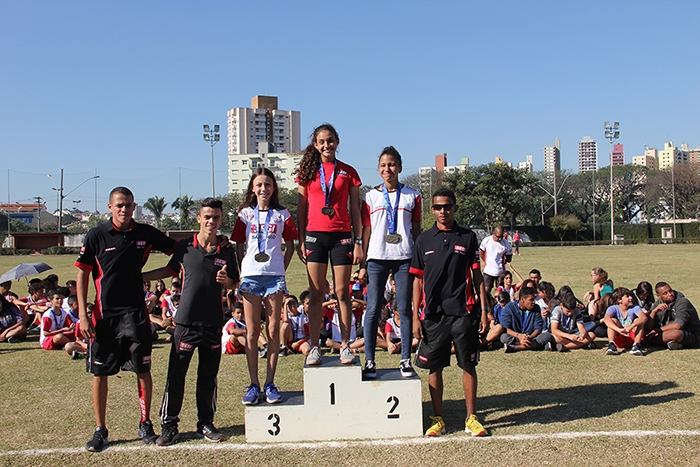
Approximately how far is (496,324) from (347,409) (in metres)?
5.27

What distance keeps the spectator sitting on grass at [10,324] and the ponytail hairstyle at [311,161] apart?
316 inches

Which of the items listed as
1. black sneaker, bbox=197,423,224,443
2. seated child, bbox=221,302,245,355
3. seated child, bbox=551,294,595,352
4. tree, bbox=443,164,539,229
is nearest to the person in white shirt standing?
seated child, bbox=551,294,595,352

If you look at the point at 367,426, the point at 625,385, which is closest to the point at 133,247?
the point at 367,426

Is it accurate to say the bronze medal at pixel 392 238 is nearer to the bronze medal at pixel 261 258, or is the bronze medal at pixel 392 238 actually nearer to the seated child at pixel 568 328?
the bronze medal at pixel 261 258

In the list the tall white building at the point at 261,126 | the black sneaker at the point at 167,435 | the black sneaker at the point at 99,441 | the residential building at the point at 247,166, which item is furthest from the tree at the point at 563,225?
the tall white building at the point at 261,126

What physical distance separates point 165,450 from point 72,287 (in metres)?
7.93

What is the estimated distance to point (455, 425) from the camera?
5.70m

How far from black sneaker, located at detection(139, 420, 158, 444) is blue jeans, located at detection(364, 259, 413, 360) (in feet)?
6.83

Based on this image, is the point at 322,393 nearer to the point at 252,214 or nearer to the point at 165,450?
the point at 165,450

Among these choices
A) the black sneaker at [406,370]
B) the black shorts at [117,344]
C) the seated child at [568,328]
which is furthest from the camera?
the seated child at [568,328]

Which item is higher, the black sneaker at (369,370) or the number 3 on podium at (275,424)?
the black sneaker at (369,370)

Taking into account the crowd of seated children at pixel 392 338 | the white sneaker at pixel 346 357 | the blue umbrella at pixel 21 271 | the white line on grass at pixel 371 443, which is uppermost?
the blue umbrella at pixel 21 271

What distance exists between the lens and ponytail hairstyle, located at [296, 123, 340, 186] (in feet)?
19.0

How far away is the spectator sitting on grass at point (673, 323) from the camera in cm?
918
